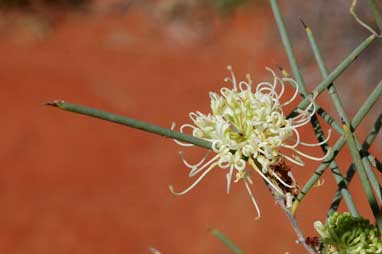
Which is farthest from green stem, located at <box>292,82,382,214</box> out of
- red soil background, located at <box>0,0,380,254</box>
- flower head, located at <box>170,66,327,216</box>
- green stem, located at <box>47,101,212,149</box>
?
red soil background, located at <box>0,0,380,254</box>

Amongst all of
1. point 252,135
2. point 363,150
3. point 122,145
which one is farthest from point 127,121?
point 122,145

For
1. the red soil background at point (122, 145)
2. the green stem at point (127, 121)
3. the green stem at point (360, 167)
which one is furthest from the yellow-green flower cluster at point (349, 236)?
the red soil background at point (122, 145)

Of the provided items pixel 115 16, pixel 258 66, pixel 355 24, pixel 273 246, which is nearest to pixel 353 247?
pixel 273 246

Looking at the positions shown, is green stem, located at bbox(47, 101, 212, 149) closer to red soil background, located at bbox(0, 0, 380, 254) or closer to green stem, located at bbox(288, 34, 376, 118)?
green stem, located at bbox(288, 34, 376, 118)

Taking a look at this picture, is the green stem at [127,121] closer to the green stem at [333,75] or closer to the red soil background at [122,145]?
the green stem at [333,75]

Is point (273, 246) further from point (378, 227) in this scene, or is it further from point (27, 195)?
point (378, 227)

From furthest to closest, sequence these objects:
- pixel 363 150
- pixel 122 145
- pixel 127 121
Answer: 1. pixel 122 145
2. pixel 363 150
3. pixel 127 121

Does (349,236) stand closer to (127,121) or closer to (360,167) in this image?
(360,167)
